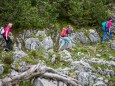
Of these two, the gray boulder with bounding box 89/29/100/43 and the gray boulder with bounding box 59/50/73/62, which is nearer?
the gray boulder with bounding box 59/50/73/62

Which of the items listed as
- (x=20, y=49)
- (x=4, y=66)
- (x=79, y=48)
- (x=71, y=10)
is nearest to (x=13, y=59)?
(x=4, y=66)

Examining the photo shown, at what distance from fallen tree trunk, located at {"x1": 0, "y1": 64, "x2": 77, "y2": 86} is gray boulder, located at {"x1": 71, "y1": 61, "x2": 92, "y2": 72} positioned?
47.2 inches

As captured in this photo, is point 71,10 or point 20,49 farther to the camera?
point 71,10

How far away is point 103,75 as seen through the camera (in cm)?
1812

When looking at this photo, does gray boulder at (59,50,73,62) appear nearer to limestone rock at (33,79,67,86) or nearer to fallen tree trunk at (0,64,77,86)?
fallen tree trunk at (0,64,77,86)

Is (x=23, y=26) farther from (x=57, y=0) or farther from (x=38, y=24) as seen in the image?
(x=57, y=0)

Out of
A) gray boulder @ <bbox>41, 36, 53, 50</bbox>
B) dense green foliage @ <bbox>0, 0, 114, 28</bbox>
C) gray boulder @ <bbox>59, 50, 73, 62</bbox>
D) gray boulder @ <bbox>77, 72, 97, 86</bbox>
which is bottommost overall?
gray boulder @ <bbox>77, 72, 97, 86</bbox>

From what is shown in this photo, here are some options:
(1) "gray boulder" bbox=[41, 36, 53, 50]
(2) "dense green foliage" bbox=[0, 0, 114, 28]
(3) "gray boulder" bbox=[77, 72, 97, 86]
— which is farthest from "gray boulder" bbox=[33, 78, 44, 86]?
(2) "dense green foliage" bbox=[0, 0, 114, 28]

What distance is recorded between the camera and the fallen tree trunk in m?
15.6

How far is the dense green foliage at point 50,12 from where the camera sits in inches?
788

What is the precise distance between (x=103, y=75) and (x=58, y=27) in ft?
19.4

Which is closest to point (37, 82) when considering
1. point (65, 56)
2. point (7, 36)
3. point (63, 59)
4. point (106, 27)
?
point (63, 59)

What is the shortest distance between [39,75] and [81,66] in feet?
9.58

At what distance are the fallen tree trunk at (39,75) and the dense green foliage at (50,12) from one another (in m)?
4.99
